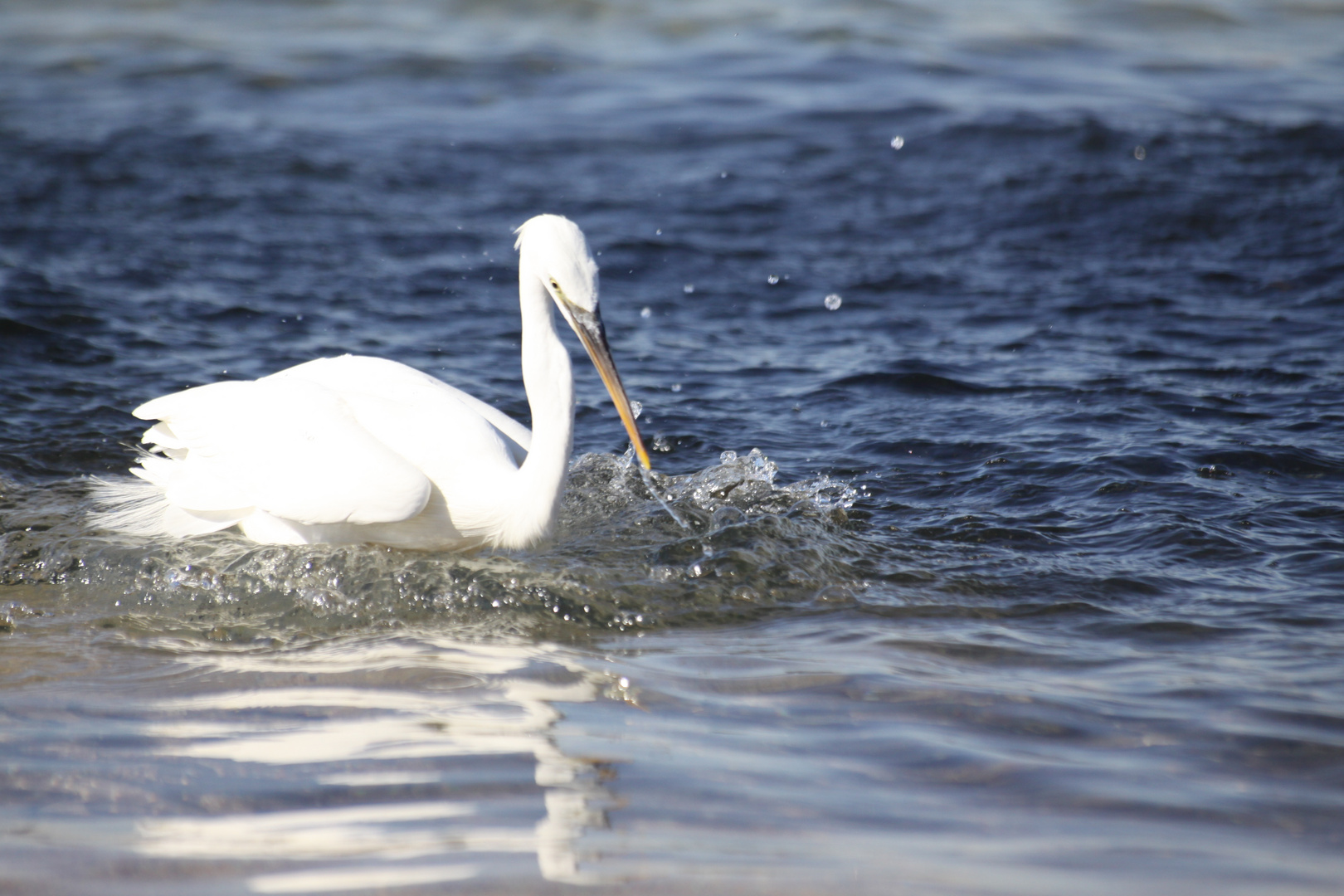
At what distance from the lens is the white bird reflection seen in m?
2.58

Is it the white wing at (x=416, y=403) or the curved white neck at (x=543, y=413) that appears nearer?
the curved white neck at (x=543, y=413)

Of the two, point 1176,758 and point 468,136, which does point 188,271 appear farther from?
point 1176,758

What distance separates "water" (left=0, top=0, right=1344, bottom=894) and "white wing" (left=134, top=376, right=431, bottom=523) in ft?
0.79

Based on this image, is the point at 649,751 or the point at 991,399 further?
the point at 991,399

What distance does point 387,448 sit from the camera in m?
4.16

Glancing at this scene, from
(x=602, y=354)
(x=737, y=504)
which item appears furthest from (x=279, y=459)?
(x=737, y=504)

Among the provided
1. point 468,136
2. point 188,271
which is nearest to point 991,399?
point 188,271

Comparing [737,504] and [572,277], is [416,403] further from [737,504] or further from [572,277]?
[737,504]

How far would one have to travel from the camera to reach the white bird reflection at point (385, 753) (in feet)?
8.46

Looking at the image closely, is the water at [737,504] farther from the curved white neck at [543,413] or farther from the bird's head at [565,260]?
the bird's head at [565,260]

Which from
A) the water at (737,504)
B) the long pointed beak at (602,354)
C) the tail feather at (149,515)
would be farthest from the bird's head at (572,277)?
the tail feather at (149,515)

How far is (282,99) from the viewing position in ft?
38.6

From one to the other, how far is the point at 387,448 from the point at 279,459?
0.37 meters

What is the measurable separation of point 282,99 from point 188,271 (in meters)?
4.64
